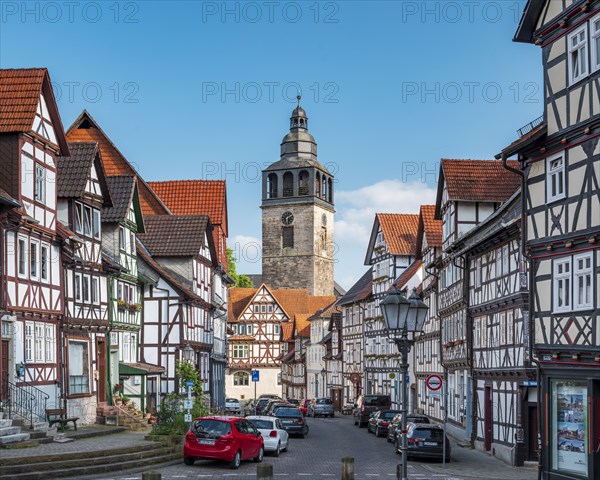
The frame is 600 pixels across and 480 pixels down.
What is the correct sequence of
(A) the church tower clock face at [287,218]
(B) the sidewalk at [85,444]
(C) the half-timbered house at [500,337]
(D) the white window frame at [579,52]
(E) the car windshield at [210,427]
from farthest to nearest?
1. (A) the church tower clock face at [287,218]
2. (C) the half-timbered house at [500,337]
3. (E) the car windshield at [210,427]
4. (B) the sidewalk at [85,444]
5. (D) the white window frame at [579,52]

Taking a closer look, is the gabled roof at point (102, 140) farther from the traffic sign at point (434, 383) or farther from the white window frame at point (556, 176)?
the white window frame at point (556, 176)

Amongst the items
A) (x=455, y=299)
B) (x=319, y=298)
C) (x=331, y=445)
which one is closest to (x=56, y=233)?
(x=331, y=445)

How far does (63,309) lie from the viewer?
114 feet

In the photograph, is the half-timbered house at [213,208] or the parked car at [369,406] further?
the half-timbered house at [213,208]

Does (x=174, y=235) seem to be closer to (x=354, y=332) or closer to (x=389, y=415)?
(x=389, y=415)

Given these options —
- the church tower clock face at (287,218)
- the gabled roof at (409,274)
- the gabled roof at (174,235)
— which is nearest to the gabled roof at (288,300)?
the church tower clock face at (287,218)

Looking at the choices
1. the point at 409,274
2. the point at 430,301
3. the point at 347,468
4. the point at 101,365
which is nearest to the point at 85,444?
the point at 347,468

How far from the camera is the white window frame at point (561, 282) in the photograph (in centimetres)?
2531

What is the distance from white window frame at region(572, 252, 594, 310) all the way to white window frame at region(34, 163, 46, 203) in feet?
54.3

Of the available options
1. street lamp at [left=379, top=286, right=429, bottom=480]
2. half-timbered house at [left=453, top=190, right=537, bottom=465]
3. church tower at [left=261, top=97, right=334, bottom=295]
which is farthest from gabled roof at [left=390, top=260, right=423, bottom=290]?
church tower at [left=261, top=97, right=334, bottom=295]

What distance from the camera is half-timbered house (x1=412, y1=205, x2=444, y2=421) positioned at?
51375mm

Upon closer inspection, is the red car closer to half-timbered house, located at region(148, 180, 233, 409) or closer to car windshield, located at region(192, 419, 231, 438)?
car windshield, located at region(192, 419, 231, 438)

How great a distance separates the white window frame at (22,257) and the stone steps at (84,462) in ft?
21.0

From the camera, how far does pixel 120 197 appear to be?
44875 mm
